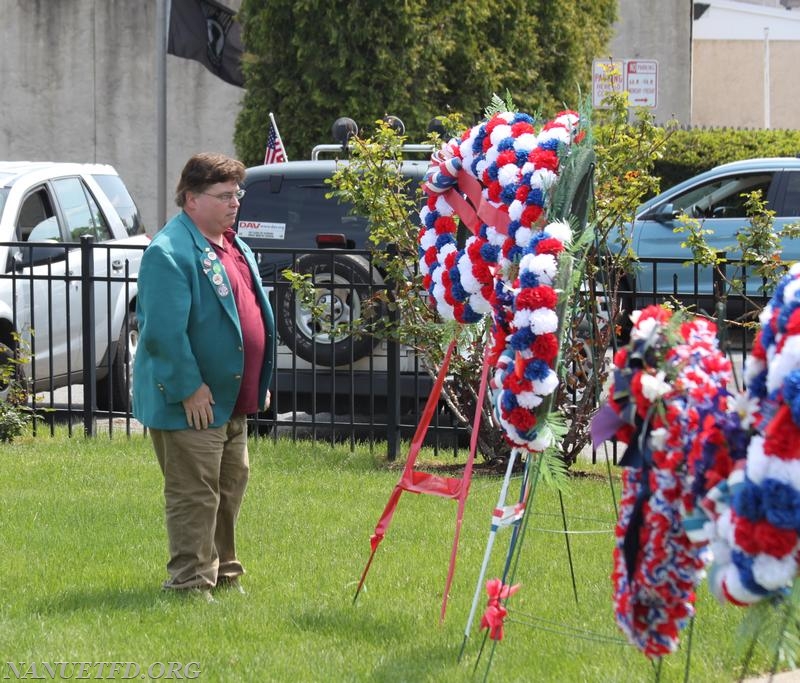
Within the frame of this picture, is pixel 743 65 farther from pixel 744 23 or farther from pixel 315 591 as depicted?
pixel 315 591

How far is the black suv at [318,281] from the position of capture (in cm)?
856

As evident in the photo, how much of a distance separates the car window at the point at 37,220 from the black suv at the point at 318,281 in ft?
5.57

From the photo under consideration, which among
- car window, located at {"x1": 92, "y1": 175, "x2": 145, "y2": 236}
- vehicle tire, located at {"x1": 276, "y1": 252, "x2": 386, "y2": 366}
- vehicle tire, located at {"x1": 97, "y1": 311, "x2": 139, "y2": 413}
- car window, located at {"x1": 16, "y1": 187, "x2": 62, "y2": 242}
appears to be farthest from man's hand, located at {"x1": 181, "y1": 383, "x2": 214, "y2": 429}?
car window, located at {"x1": 92, "y1": 175, "x2": 145, "y2": 236}

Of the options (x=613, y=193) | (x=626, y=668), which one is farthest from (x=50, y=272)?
(x=626, y=668)

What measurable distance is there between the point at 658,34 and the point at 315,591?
19.1 metres

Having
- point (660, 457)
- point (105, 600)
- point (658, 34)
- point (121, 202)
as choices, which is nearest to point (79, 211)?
point (121, 202)

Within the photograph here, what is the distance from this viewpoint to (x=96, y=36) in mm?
22000

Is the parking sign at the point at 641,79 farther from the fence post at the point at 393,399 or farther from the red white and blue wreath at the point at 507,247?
the red white and blue wreath at the point at 507,247

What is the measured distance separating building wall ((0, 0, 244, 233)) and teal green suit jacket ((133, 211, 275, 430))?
55.6ft

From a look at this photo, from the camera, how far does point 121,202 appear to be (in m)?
11.5

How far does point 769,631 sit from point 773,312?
0.76m

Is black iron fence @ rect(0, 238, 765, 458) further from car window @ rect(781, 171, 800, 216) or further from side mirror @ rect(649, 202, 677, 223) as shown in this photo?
car window @ rect(781, 171, 800, 216)

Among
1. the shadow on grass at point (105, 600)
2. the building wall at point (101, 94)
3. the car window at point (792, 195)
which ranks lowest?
the shadow on grass at point (105, 600)

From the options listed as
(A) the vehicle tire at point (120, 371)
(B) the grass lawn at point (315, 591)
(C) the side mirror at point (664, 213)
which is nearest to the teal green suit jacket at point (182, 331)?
(B) the grass lawn at point (315, 591)
